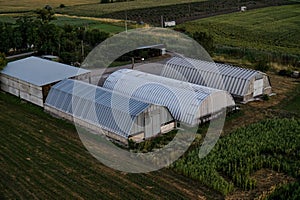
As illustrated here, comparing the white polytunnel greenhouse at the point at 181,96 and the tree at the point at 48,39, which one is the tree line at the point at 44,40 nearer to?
the tree at the point at 48,39

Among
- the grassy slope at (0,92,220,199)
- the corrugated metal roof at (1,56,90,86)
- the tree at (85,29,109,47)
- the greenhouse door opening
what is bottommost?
the grassy slope at (0,92,220,199)

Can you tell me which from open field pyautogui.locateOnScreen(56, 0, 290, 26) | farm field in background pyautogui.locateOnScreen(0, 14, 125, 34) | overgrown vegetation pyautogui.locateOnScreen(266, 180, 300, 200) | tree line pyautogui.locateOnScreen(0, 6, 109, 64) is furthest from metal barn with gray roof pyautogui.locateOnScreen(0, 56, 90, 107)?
open field pyautogui.locateOnScreen(56, 0, 290, 26)

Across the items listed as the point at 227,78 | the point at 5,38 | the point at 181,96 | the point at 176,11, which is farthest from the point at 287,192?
the point at 176,11

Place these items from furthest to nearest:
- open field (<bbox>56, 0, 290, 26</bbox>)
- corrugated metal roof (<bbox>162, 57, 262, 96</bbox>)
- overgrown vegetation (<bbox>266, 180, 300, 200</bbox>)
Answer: open field (<bbox>56, 0, 290, 26</bbox>), corrugated metal roof (<bbox>162, 57, 262, 96</bbox>), overgrown vegetation (<bbox>266, 180, 300, 200</bbox>)

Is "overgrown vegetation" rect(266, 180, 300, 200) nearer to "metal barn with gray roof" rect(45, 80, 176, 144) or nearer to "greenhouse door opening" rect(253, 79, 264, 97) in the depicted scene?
"metal barn with gray roof" rect(45, 80, 176, 144)

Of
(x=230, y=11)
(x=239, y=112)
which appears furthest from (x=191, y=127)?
(x=230, y=11)

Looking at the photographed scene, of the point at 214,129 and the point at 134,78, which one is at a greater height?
the point at 134,78

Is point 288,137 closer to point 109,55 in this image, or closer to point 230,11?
point 109,55
